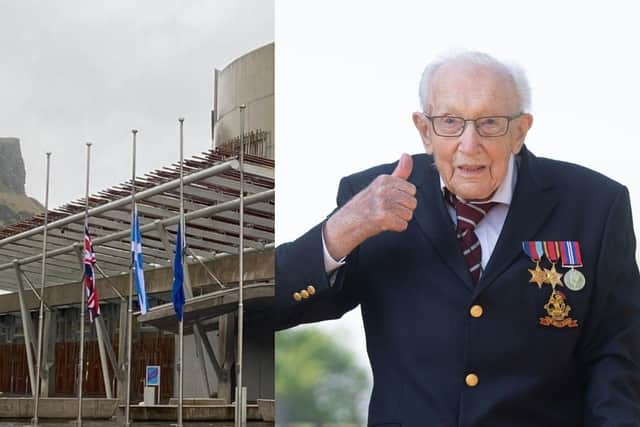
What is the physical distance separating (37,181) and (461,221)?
20195 millimetres

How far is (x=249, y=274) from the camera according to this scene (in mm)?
21594

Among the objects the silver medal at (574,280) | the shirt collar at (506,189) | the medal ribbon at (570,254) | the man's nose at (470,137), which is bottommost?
the silver medal at (574,280)

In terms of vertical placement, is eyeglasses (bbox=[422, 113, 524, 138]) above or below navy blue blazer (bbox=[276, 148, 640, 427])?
above

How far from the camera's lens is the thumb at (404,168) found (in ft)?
13.4

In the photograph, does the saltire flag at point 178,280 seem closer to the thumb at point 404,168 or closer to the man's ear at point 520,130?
the thumb at point 404,168

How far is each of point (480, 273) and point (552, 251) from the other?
1.03 ft

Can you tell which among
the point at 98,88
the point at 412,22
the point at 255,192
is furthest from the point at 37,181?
the point at 412,22

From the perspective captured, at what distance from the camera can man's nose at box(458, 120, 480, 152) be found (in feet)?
13.0

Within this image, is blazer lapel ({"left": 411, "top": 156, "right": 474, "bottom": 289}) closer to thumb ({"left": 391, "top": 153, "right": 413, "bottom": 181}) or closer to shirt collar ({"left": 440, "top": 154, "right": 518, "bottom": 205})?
thumb ({"left": 391, "top": 153, "right": 413, "bottom": 181})

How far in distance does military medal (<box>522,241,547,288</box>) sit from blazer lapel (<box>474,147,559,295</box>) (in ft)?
0.09

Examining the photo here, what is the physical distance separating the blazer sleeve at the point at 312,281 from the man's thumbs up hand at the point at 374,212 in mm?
46

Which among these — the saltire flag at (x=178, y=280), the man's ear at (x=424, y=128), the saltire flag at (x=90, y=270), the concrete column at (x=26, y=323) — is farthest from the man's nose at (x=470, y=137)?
the concrete column at (x=26, y=323)

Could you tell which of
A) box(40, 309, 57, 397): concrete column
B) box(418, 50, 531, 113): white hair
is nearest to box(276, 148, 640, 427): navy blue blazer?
box(418, 50, 531, 113): white hair

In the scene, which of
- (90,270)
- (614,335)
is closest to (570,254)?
(614,335)
